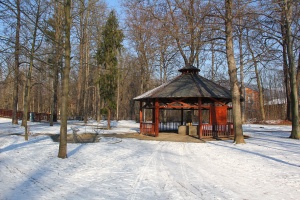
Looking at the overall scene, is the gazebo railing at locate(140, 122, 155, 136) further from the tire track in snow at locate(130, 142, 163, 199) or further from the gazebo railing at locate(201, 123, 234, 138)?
the tire track in snow at locate(130, 142, 163, 199)

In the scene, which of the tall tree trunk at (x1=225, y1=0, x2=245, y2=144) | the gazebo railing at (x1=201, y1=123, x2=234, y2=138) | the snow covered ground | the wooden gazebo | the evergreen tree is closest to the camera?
the snow covered ground

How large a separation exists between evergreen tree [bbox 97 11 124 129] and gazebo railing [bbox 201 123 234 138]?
26.6ft

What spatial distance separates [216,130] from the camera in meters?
16.6

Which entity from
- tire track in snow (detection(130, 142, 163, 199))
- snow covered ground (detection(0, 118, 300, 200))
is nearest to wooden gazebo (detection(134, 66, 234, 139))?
snow covered ground (detection(0, 118, 300, 200))

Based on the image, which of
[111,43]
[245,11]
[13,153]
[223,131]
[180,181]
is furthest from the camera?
[111,43]

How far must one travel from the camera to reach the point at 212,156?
32.9ft

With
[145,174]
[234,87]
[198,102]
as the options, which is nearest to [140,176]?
[145,174]

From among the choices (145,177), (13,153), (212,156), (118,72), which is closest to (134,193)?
(145,177)

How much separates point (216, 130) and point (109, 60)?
10338mm

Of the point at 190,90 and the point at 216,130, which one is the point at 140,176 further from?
Result: the point at 216,130

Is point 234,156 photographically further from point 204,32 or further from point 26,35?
point 26,35

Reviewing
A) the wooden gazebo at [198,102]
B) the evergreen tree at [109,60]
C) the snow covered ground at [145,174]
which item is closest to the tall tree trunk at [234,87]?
the wooden gazebo at [198,102]

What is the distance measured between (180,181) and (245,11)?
8323mm

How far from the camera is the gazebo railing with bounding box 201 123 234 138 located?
54.3 feet
